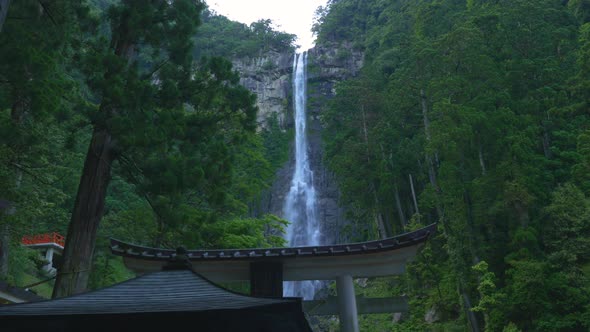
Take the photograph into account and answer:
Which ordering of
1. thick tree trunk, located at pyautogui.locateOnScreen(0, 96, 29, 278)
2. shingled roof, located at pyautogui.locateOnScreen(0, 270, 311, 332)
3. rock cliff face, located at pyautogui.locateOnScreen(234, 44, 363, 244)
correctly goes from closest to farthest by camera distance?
shingled roof, located at pyautogui.locateOnScreen(0, 270, 311, 332) → thick tree trunk, located at pyautogui.locateOnScreen(0, 96, 29, 278) → rock cliff face, located at pyautogui.locateOnScreen(234, 44, 363, 244)

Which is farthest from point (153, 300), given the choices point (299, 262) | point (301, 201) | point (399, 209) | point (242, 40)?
point (242, 40)

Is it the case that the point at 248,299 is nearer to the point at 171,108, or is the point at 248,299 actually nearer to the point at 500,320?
the point at 171,108

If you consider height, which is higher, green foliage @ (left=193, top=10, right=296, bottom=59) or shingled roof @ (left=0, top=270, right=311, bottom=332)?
green foliage @ (left=193, top=10, right=296, bottom=59)

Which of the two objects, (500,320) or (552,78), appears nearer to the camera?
(500,320)

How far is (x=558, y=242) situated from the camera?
38.0ft

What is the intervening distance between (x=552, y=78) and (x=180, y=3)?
13.3 m

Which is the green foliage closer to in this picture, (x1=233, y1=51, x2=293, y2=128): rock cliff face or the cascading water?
(x1=233, y1=51, x2=293, y2=128): rock cliff face

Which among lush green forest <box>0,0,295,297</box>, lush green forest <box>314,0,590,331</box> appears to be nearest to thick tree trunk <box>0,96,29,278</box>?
lush green forest <box>0,0,295,297</box>

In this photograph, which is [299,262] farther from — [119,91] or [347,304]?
[119,91]

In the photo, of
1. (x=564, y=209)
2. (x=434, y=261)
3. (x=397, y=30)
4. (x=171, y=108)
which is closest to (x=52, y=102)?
(x=171, y=108)

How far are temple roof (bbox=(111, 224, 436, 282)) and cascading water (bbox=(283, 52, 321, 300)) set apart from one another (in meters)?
15.4

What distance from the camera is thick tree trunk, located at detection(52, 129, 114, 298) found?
17.7ft

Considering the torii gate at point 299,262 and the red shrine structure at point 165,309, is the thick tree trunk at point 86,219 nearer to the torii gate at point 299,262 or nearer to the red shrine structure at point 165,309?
the torii gate at point 299,262

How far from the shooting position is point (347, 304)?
20.2 ft
